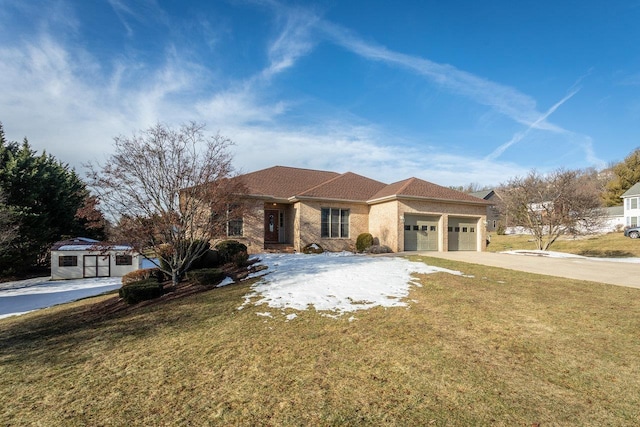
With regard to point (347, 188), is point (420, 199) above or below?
below

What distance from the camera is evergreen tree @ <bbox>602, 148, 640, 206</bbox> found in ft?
136

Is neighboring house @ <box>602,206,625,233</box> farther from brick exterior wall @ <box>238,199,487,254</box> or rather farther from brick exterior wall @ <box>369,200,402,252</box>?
brick exterior wall @ <box>369,200,402,252</box>

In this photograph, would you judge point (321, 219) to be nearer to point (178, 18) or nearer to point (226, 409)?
point (178, 18)

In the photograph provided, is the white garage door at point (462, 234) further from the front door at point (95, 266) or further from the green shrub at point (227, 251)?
the front door at point (95, 266)

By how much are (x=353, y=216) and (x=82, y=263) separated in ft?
53.8

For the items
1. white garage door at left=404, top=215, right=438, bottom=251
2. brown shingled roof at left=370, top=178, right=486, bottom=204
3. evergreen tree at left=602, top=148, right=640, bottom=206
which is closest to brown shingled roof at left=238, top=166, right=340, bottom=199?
brown shingled roof at left=370, top=178, right=486, bottom=204

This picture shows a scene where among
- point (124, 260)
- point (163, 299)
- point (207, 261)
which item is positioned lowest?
point (124, 260)

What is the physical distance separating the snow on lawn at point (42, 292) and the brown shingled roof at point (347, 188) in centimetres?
1128

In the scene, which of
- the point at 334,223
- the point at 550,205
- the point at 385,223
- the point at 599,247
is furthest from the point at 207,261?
the point at 599,247

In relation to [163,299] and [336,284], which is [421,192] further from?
[163,299]

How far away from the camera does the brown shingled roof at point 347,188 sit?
779 inches

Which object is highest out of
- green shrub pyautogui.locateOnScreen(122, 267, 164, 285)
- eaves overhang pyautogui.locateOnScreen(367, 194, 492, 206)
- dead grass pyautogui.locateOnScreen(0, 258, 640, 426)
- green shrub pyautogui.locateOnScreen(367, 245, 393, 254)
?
eaves overhang pyautogui.locateOnScreen(367, 194, 492, 206)

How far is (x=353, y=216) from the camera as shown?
20.6m

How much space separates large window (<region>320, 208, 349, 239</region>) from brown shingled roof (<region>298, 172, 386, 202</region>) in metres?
0.90
